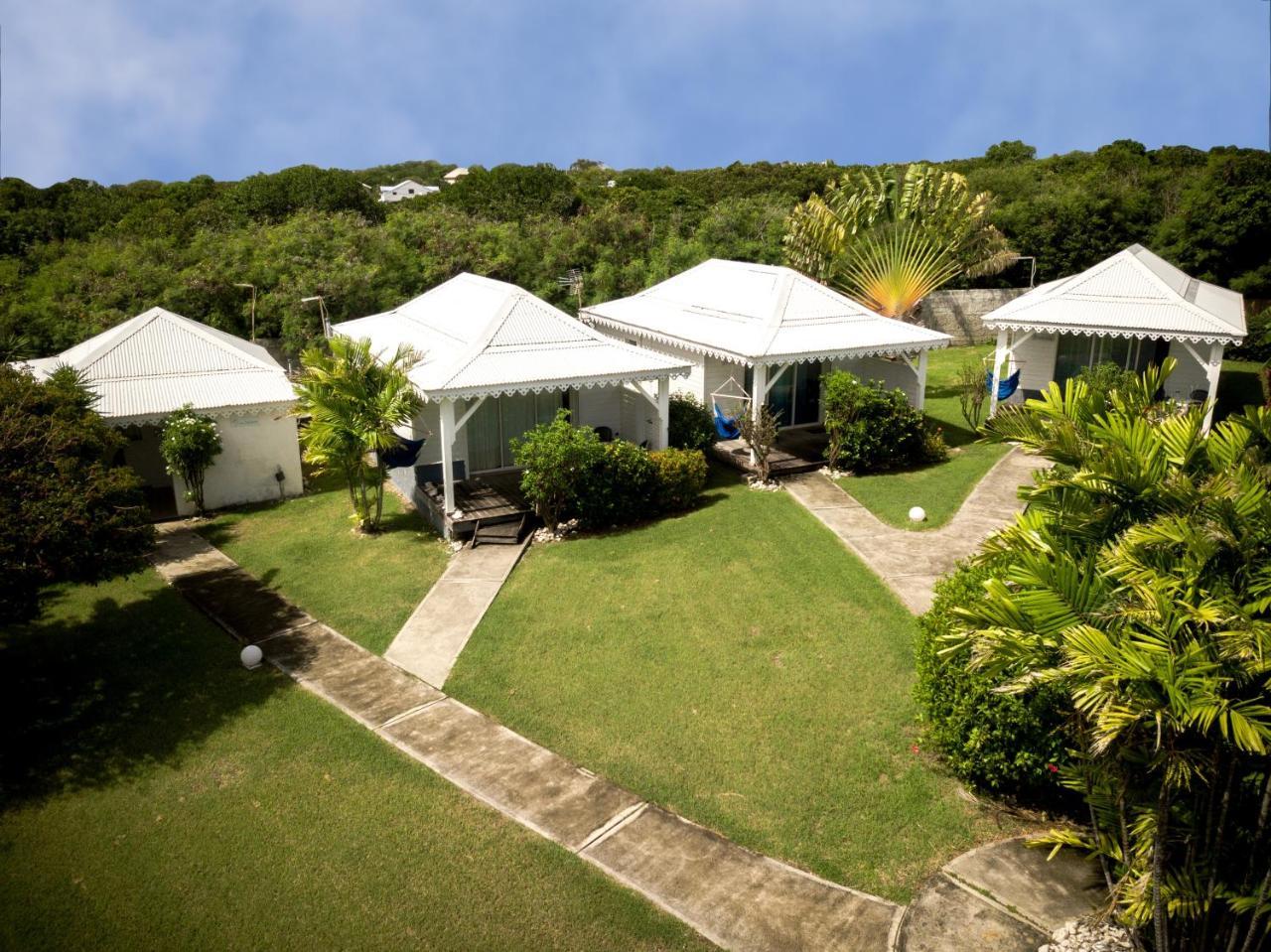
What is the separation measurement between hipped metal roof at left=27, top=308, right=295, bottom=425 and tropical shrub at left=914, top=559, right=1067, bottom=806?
13209 mm

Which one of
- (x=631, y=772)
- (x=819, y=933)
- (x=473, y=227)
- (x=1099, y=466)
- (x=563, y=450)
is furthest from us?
(x=473, y=227)

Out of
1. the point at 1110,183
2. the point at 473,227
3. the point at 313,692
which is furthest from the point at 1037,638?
the point at 1110,183

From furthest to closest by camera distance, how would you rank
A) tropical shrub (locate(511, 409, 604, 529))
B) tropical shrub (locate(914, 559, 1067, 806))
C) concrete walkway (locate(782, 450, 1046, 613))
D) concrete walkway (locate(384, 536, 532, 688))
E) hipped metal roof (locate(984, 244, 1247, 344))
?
hipped metal roof (locate(984, 244, 1247, 344)) → tropical shrub (locate(511, 409, 604, 529)) → concrete walkway (locate(782, 450, 1046, 613)) → concrete walkway (locate(384, 536, 532, 688)) → tropical shrub (locate(914, 559, 1067, 806))

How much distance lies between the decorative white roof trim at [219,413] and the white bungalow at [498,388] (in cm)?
223

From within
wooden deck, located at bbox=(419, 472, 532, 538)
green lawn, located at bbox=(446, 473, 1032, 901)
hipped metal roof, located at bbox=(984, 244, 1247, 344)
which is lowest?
green lawn, located at bbox=(446, 473, 1032, 901)

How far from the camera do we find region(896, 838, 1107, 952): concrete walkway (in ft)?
22.2

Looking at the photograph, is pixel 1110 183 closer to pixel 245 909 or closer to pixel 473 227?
pixel 473 227

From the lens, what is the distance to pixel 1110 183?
39.4 m

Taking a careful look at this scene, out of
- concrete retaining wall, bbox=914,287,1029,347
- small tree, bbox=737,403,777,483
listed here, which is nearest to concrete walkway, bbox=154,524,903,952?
small tree, bbox=737,403,777,483

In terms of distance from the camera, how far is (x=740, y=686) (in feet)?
35.1

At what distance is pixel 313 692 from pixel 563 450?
5805 mm

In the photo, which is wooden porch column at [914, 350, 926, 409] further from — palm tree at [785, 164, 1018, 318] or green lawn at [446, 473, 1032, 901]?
palm tree at [785, 164, 1018, 318]

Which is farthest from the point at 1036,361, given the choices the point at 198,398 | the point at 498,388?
the point at 198,398

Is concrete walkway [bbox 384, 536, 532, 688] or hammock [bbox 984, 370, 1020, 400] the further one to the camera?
hammock [bbox 984, 370, 1020, 400]
